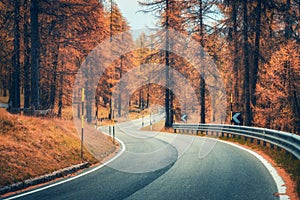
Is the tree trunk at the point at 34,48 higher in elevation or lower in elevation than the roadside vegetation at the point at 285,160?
higher

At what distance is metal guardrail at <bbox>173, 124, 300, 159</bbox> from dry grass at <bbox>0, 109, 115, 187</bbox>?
19.7 feet

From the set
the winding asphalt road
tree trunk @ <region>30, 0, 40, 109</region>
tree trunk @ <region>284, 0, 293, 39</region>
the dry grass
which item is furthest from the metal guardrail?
tree trunk @ <region>30, 0, 40, 109</region>

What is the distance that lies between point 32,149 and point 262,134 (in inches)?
331

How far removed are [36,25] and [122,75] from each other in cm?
2735

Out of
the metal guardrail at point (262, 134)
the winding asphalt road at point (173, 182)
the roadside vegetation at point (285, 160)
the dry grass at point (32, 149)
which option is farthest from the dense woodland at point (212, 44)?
the winding asphalt road at point (173, 182)

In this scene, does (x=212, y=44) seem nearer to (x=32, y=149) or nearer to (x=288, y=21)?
(x=288, y=21)

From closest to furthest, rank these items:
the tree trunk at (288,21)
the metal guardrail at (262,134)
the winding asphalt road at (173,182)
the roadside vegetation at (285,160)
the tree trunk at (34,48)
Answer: the winding asphalt road at (173,182) < the roadside vegetation at (285,160) < the metal guardrail at (262,134) < the tree trunk at (34,48) < the tree trunk at (288,21)

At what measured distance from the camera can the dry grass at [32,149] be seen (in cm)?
734

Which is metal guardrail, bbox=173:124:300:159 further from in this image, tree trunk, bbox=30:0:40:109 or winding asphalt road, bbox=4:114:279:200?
tree trunk, bbox=30:0:40:109

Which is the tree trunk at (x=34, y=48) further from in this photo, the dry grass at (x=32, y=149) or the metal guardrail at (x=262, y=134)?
the metal guardrail at (x=262, y=134)

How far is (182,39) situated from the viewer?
29.0 metres

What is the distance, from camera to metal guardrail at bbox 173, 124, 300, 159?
837cm

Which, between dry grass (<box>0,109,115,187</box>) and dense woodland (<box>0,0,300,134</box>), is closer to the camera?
dry grass (<box>0,109,115,187</box>)

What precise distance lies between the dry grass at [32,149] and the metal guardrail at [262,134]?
237 inches
